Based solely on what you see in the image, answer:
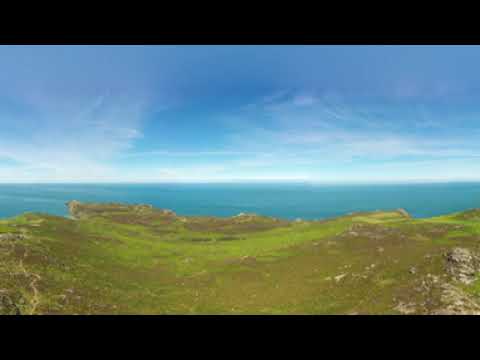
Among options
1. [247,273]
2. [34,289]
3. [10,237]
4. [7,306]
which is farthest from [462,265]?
[10,237]

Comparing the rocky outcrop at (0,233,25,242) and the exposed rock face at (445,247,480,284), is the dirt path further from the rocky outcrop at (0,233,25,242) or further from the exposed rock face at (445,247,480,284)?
the exposed rock face at (445,247,480,284)

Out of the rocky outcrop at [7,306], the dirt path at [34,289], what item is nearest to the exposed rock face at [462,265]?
the dirt path at [34,289]

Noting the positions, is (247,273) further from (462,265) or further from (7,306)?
(7,306)

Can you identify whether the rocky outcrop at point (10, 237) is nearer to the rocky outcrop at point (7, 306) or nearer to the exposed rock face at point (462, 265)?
the rocky outcrop at point (7, 306)

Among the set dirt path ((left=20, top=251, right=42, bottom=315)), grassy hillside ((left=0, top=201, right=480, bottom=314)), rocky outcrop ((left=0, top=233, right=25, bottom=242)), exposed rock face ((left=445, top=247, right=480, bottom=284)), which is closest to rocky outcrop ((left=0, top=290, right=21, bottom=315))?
grassy hillside ((left=0, top=201, right=480, bottom=314))

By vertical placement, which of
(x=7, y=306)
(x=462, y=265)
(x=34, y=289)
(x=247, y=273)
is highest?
(x=462, y=265)

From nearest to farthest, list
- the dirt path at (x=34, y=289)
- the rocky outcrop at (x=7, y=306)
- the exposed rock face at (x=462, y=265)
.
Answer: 1. the rocky outcrop at (x=7, y=306)
2. the dirt path at (x=34, y=289)
3. the exposed rock face at (x=462, y=265)

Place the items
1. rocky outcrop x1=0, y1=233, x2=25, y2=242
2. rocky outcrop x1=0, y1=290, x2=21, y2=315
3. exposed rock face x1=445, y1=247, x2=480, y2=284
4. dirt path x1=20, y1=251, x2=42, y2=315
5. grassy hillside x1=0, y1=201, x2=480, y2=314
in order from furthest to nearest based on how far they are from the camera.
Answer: rocky outcrop x1=0, y1=233, x2=25, y2=242 < exposed rock face x1=445, y1=247, x2=480, y2=284 < grassy hillside x1=0, y1=201, x2=480, y2=314 < dirt path x1=20, y1=251, x2=42, y2=315 < rocky outcrop x1=0, y1=290, x2=21, y2=315
